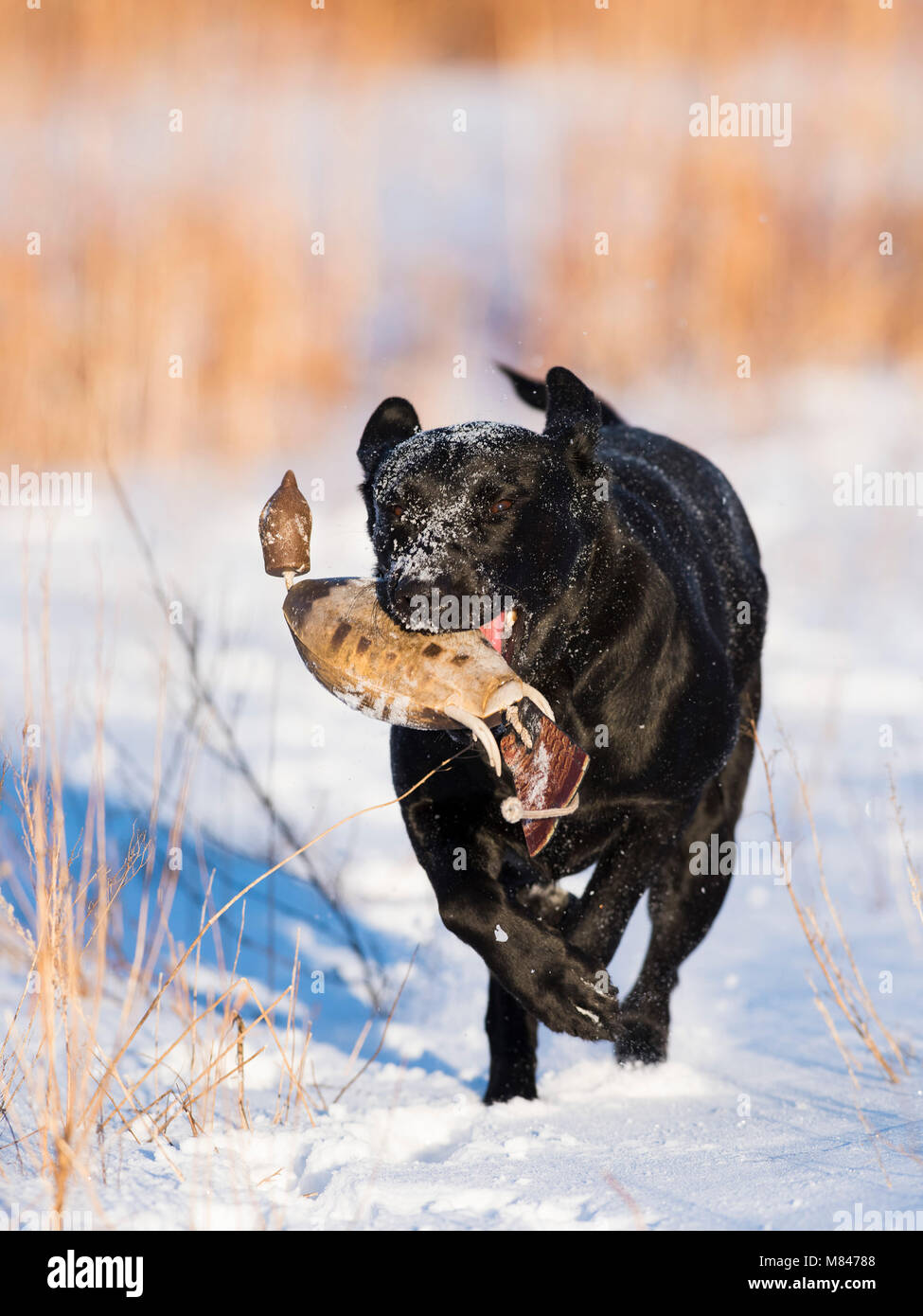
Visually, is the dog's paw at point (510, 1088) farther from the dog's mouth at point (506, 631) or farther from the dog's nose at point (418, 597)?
the dog's nose at point (418, 597)

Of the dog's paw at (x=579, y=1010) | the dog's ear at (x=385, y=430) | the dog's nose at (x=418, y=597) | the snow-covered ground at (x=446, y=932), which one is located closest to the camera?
the snow-covered ground at (x=446, y=932)

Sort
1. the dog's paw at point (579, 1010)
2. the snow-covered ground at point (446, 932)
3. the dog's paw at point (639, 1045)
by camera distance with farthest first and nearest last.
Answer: the dog's paw at point (639, 1045) → the dog's paw at point (579, 1010) → the snow-covered ground at point (446, 932)

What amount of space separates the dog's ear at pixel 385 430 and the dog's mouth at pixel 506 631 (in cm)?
62

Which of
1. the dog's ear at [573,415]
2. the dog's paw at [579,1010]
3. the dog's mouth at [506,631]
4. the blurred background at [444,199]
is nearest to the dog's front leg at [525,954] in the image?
the dog's paw at [579,1010]

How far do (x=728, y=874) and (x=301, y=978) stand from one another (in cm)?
152

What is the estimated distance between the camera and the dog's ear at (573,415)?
2.87 meters

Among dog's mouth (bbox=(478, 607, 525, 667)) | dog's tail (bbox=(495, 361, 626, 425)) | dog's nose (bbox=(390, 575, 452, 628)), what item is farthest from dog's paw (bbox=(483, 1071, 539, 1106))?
dog's tail (bbox=(495, 361, 626, 425))

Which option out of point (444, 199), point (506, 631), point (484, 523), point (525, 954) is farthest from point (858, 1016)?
point (444, 199)

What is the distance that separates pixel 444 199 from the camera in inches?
394

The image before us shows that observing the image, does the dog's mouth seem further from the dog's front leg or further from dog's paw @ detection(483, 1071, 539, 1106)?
dog's paw @ detection(483, 1071, 539, 1106)
